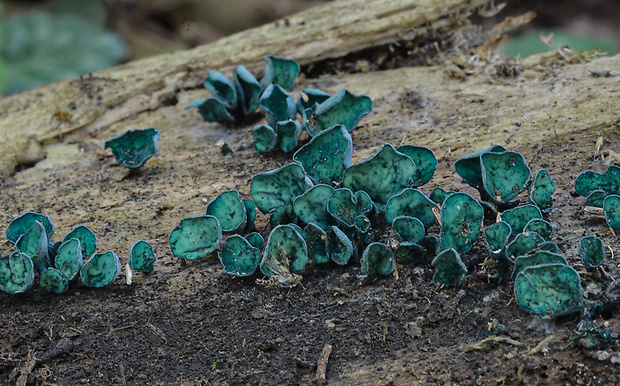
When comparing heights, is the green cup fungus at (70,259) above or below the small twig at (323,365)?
above

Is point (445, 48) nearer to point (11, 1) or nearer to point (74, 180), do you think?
point (74, 180)

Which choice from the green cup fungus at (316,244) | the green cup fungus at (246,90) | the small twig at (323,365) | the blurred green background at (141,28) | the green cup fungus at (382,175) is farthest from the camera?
the blurred green background at (141,28)

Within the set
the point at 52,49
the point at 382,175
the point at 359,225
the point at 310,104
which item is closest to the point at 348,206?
the point at 359,225

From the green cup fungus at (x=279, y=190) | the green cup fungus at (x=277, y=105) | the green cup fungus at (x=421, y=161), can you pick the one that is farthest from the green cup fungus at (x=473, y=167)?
the green cup fungus at (x=277, y=105)

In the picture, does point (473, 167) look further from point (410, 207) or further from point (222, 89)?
point (222, 89)

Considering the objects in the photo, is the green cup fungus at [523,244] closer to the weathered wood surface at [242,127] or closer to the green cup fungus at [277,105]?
the weathered wood surface at [242,127]
